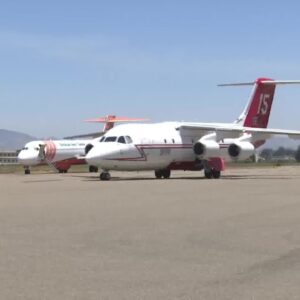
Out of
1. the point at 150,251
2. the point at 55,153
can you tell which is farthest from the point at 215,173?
the point at 150,251

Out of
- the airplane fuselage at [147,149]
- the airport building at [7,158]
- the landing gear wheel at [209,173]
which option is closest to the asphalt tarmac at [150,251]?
the airplane fuselage at [147,149]

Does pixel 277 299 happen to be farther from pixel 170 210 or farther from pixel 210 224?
pixel 170 210

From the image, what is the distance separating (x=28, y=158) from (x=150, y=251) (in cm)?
4103

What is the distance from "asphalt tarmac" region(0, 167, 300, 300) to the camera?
20.8 ft

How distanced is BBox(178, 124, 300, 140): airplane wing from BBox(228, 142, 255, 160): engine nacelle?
0.69 metres

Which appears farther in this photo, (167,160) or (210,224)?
(167,160)

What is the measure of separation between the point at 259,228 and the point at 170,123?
971 inches

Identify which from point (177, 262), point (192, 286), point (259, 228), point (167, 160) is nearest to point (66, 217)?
point (259, 228)

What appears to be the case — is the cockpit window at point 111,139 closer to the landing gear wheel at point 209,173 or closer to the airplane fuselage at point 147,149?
the airplane fuselage at point 147,149

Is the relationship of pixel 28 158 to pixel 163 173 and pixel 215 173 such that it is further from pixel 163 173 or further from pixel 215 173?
pixel 215 173

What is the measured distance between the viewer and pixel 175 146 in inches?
1337

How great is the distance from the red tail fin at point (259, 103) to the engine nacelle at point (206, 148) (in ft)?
17.1

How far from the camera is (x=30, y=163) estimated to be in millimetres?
48781

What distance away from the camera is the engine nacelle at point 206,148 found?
111 feet
